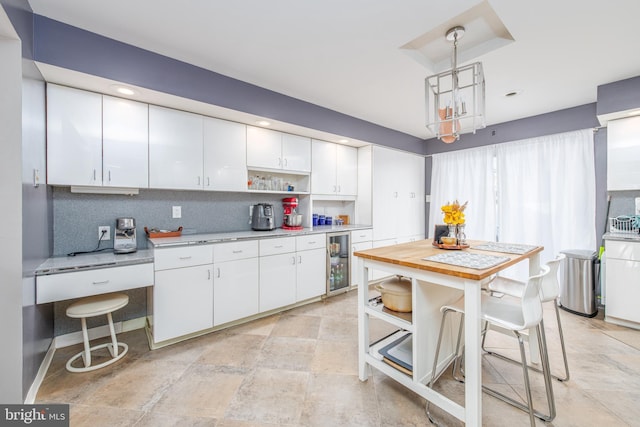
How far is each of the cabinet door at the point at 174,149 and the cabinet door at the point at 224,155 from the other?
0.27 ft

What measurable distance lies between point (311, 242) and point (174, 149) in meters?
1.84

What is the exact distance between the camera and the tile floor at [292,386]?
1572 mm

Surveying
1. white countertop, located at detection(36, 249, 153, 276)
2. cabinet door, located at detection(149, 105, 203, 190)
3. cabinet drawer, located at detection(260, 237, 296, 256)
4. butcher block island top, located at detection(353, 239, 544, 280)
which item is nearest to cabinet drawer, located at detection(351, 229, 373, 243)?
cabinet drawer, located at detection(260, 237, 296, 256)

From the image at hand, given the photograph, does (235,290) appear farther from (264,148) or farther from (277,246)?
(264,148)

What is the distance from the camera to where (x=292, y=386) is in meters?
1.86

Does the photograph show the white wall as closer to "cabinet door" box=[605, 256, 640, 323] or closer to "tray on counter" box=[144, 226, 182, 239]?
"tray on counter" box=[144, 226, 182, 239]

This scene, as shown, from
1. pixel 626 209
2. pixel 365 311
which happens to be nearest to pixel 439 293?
pixel 365 311

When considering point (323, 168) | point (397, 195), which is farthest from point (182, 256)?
point (397, 195)

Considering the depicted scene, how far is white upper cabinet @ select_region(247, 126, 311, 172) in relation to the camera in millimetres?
3105

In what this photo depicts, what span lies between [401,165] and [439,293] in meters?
3.21

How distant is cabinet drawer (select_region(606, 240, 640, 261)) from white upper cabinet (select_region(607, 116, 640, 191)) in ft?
2.19

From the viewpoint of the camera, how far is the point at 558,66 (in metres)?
2.44

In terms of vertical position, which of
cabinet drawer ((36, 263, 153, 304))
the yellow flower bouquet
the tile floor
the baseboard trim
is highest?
the yellow flower bouquet

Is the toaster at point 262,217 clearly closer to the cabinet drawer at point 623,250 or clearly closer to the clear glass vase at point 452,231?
the clear glass vase at point 452,231
